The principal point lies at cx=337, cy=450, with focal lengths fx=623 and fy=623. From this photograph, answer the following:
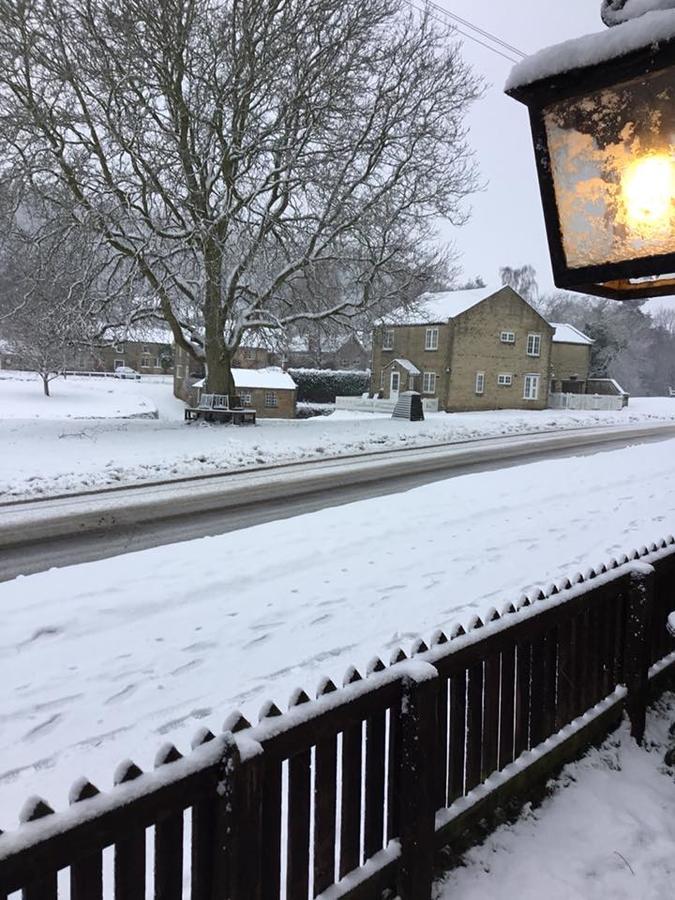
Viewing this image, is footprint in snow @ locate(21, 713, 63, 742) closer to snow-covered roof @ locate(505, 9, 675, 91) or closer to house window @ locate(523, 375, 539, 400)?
snow-covered roof @ locate(505, 9, 675, 91)

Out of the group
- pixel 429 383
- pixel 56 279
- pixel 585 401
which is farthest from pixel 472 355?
pixel 56 279

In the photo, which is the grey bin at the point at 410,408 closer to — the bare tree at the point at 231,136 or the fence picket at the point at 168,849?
the bare tree at the point at 231,136

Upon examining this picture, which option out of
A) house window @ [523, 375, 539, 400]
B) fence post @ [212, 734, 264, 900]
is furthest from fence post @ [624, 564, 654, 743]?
house window @ [523, 375, 539, 400]

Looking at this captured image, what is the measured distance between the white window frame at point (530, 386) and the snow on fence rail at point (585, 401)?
7.19 ft

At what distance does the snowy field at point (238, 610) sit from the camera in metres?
4.35

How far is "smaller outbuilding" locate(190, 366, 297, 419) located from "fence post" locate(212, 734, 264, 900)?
39838mm

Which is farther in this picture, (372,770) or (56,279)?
(56,279)

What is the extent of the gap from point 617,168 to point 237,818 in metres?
2.80

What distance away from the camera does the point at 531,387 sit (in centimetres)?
4759

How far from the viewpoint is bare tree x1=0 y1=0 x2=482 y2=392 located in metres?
18.7

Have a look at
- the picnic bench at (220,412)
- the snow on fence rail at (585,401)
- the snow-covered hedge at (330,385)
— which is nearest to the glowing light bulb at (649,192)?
the picnic bench at (220,412)

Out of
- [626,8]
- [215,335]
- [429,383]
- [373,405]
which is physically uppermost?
[215,335]

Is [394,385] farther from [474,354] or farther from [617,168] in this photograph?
[617,168]

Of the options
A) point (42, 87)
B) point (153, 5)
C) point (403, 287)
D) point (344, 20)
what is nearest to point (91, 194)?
point (42, 87)
